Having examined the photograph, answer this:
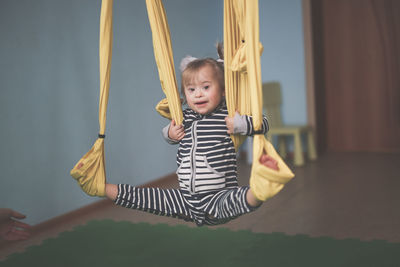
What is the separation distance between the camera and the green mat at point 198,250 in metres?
2.06

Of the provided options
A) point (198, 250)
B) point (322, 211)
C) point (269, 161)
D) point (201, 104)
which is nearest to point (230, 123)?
point (201, 104)

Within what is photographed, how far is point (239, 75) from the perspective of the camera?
1.49 m

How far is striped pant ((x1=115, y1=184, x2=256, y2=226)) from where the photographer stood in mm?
1442

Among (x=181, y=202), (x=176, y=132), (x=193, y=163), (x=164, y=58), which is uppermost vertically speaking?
(x=164, y=58)

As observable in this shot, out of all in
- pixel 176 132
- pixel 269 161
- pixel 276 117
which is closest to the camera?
pixel 269 161

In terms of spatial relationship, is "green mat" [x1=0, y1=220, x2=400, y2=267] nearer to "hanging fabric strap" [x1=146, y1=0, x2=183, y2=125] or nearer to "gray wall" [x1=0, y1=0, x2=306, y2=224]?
"gray wall" [x1=0, y1=0, x2=306, y2=224]

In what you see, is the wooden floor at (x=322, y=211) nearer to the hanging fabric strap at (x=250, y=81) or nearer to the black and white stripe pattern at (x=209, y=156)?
the black and white stripe pattern at (x=209, y=156)

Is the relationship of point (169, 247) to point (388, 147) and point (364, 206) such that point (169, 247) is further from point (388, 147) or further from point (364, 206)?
point (388, 147)

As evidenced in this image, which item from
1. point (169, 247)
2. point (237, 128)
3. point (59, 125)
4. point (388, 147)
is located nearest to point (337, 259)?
point (169, 247)

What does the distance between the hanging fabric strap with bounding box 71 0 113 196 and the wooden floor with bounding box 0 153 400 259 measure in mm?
1030

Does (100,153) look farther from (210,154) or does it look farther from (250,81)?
(250,81)

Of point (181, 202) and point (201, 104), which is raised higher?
point (201, 104)

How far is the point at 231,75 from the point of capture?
146 centimetres

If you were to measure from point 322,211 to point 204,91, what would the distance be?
5.07ft
